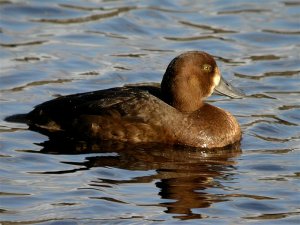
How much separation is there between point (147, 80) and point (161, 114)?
2.47 m

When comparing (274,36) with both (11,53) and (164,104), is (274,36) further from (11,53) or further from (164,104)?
(164,104)

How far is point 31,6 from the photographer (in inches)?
621

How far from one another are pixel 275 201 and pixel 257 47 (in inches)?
232

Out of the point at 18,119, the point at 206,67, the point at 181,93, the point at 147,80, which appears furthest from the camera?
the point at 147,80

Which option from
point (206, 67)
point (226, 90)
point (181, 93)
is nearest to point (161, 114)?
point (181, 93)

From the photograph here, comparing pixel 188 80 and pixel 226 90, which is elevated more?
pixel 188 80

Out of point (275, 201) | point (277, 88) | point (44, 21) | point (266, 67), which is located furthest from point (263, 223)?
point (44, 21)

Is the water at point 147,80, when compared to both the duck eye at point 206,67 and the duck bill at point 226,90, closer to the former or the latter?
the duck bill at point 226,90

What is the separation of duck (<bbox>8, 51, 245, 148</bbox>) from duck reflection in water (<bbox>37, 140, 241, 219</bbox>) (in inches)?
4.3

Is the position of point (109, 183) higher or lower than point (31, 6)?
lower

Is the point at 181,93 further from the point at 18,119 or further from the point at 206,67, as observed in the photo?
the point at 18,119

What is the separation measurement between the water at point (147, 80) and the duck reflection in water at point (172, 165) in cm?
1

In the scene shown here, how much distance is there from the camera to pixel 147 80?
12.9 meters

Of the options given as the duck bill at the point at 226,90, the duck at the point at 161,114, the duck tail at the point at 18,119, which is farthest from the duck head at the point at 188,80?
the duck tail at the point at 18,119
